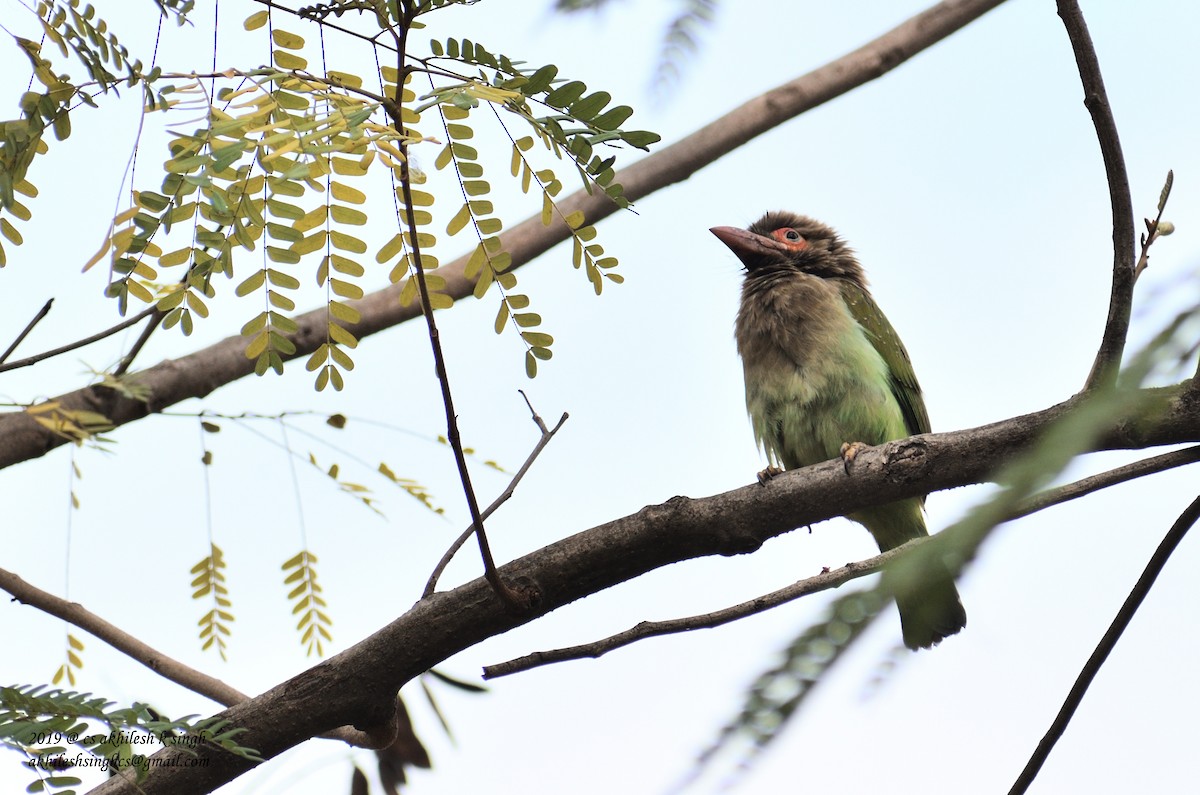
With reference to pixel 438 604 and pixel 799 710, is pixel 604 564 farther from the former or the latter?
pixel 799 710

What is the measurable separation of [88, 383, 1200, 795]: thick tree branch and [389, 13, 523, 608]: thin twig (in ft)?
0.59

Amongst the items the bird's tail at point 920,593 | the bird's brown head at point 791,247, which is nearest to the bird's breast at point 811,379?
the bird's brown head at point 791,247

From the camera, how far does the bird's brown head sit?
5422 millimetres

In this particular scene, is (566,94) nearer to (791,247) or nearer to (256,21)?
(256,21)

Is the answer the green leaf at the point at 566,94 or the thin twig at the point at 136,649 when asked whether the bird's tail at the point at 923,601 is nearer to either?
the green leaf at the point at 566,94

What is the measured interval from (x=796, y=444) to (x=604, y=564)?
206 cm

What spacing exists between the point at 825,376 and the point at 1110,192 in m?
2.51

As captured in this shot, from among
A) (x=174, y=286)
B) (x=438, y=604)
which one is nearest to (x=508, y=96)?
(x=174, y=286)

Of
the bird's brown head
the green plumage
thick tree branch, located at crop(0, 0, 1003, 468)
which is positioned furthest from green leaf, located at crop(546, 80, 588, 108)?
the bird's brown head

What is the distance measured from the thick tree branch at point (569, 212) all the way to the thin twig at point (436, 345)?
1466 mm

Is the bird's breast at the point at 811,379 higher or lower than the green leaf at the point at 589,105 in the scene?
lower

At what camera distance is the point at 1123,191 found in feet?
7.05

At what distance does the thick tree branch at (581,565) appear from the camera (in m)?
2.72

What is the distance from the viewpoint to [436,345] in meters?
2.09
